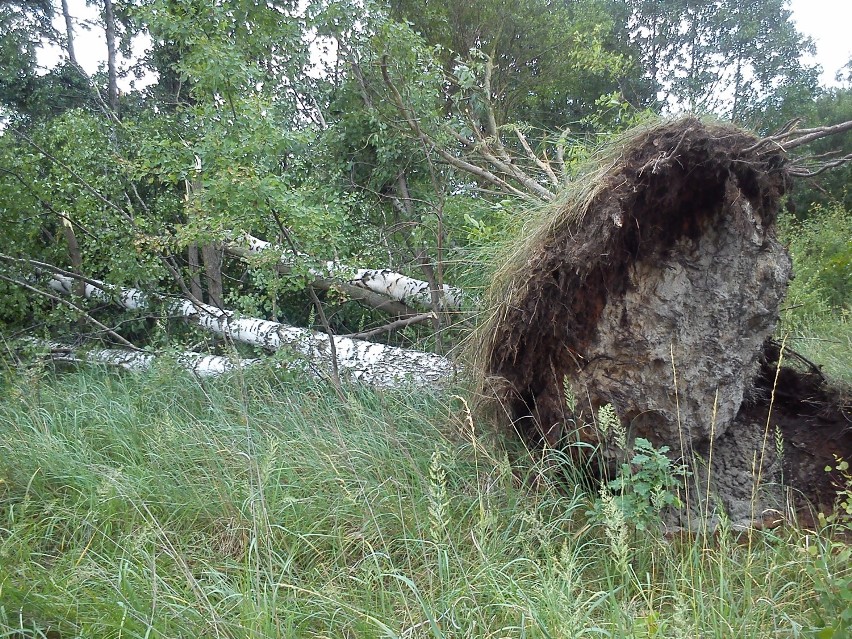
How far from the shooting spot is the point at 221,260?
7570 millimetres

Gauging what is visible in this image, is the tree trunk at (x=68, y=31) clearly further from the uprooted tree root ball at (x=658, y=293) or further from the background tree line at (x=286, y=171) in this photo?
the uprooted tree root ball at (x=658, y=293)

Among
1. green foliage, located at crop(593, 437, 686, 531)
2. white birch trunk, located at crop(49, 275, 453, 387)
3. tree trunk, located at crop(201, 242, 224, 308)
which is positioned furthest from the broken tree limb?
green foliage, located at crop(593, 437, 686, 531)

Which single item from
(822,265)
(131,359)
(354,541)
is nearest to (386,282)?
(131,359)

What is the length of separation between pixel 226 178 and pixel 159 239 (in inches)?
41.3

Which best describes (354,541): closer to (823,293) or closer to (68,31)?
(823,293)

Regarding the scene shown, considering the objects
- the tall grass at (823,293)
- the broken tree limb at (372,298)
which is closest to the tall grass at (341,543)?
the broken tree limb at (372,298)

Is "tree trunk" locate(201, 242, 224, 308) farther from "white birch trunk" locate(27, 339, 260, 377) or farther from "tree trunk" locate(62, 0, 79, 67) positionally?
"tree trunk" locate(62, 0, 79, 67)

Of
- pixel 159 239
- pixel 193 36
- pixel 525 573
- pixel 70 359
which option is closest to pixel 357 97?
pixel 193 36

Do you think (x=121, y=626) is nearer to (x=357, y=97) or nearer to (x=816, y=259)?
(x=357, y=97)

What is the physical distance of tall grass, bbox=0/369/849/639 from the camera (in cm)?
204

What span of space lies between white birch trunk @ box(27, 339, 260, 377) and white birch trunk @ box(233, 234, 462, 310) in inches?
37.9

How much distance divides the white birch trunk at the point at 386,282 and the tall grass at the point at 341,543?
108 centimetres

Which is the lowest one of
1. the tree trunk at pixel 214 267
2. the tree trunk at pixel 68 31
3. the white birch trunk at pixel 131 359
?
the white birch trunk at pixel 131 359

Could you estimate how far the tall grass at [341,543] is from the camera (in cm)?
204
